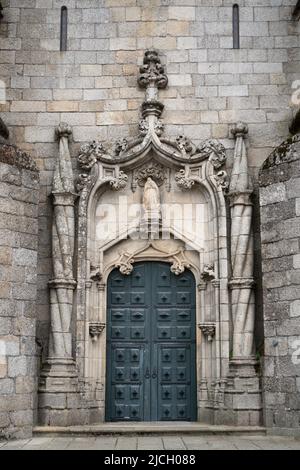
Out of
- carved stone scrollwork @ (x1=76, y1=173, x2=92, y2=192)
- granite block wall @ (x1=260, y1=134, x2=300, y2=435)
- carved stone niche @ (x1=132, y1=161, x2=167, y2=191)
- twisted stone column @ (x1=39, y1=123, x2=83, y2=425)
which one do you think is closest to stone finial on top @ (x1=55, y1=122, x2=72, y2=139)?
twisted stone column @ (x1=39, y1=123, x2=83, y2=425)

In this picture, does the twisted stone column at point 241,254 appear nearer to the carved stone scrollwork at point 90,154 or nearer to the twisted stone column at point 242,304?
the twisted stone column at point 242,304

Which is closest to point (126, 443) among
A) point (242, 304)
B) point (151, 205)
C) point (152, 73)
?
point (242, 304)

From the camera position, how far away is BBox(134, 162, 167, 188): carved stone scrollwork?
34.0 ft

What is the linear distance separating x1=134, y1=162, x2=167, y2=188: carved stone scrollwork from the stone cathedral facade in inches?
1.2

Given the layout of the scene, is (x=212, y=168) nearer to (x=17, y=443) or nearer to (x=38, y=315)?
(x=38, y=315)

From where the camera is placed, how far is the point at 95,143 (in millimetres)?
10156

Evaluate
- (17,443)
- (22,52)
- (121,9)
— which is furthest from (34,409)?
(121,9)

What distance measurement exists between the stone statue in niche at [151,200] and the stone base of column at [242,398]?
2.41 meters

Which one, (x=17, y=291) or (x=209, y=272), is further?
(x=209, y=272)

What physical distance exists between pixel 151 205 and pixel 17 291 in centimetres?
241

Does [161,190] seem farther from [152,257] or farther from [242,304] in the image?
[242,304]

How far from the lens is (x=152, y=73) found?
10352 mm

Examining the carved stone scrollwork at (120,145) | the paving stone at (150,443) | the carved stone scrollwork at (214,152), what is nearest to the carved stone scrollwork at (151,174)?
the carved stone scrollwork at (120,145)
